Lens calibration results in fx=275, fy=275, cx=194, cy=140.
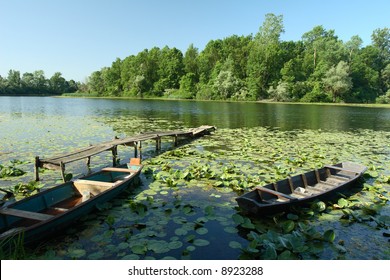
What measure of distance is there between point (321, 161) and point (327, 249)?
7.52 m

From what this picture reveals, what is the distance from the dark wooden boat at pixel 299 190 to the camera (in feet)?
21.2

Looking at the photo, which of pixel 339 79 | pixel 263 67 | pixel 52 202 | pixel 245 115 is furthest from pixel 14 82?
pixel 52 202

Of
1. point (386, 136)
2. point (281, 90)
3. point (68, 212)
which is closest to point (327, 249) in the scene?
point (68, 212)

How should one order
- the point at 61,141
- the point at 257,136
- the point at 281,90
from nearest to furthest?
the point at 61,141, the point at 257,136, the point at 281,90

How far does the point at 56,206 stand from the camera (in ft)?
22.7

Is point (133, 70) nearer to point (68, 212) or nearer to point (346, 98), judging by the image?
point (346, 98)

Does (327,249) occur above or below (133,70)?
below

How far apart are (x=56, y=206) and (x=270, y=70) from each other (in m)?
68.2

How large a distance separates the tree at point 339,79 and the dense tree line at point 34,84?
10329cm

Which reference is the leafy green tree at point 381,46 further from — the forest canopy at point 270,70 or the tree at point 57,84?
the tree at point 57,84

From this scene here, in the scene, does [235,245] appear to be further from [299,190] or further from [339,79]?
[339,79]

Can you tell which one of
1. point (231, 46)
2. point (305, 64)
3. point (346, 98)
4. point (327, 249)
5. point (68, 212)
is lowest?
point (327, 249)

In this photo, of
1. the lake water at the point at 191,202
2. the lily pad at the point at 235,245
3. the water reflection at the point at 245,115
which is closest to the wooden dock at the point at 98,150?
the lake water at the point at 191,202

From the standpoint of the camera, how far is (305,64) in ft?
225
